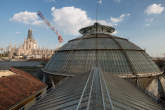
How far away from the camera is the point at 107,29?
30141mm

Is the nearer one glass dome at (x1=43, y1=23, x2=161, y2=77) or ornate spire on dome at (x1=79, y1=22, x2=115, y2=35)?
glass dome at (x1=43, y1=23, x2=161, y2=77)

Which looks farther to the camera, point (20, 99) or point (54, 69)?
point (54, 69)

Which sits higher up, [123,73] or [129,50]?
[129,50]

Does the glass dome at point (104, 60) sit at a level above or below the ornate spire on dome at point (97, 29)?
below

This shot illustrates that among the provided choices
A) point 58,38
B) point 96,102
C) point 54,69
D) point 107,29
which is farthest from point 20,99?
point 58,38

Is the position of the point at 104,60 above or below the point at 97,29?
below

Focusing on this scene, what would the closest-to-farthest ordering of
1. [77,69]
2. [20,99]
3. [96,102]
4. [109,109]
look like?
[109,109] → [96,102] → [20,99] → [77,69]

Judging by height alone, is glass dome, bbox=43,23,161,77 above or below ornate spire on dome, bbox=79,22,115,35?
below

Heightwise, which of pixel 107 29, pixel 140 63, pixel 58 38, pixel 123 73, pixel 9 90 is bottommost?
pixel 9 90

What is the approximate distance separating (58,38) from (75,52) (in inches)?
5874

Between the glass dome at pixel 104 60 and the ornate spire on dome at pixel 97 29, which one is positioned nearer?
the glass dome at pixel 104 60

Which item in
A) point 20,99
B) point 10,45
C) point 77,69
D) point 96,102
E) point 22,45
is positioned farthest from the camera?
point 22,45

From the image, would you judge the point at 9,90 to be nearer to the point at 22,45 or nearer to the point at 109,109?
the point at 109,109

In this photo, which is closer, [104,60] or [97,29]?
[104,60]
